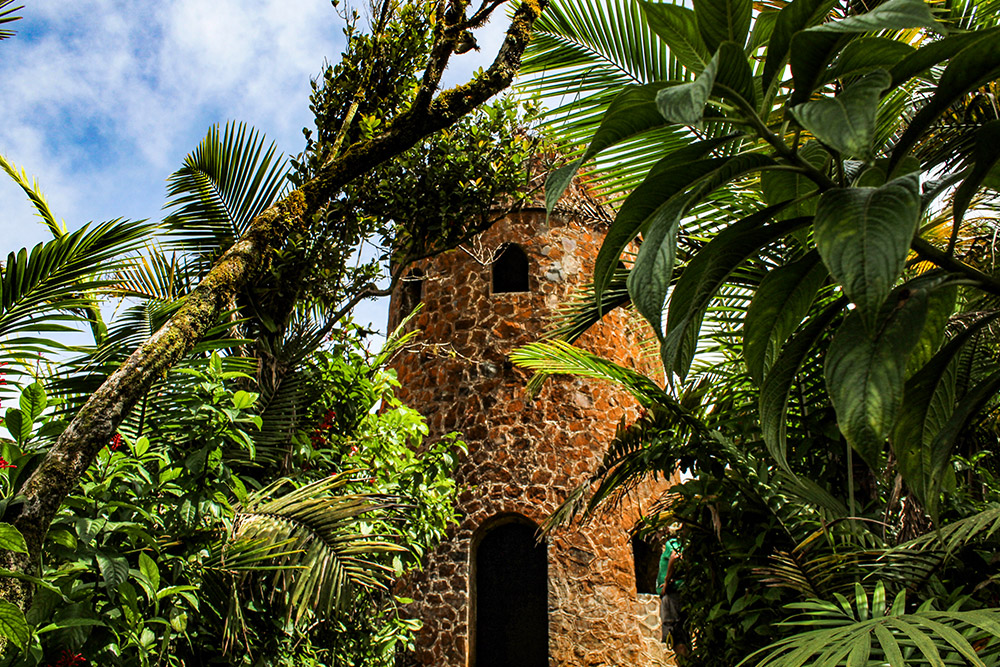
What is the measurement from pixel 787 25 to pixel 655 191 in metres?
0.31

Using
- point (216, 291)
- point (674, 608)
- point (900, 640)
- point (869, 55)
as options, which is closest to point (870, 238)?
point (869, 55)

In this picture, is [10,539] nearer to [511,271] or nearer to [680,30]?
[680,30]

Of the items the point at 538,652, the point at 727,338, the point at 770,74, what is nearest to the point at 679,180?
the point at 770,74

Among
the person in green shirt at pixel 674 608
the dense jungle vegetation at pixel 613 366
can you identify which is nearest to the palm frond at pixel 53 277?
the dense jungle vegetation at pixel 613 366

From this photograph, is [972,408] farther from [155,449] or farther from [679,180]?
[155,449]

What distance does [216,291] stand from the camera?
2805 mm

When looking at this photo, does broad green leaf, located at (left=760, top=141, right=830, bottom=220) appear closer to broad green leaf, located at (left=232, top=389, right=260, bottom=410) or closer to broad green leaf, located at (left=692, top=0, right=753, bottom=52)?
broad green leaf, located at (left=692, top=0, right=753, bottom=52)

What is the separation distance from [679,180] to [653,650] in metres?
6.69

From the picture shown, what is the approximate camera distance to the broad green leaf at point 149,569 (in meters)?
2.05

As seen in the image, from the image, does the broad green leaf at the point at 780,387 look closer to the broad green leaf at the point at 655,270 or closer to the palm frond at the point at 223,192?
the broad green leaf at the point at 655,270

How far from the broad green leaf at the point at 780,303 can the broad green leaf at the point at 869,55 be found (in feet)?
Result: 0.94

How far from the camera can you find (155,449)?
2.52 metres

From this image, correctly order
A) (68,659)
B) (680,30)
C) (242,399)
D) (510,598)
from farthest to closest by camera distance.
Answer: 1. (510,598)
2. (242,399)
3. (68,659)
4. (680,30)

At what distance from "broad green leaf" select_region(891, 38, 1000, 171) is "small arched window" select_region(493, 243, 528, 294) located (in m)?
7.36
